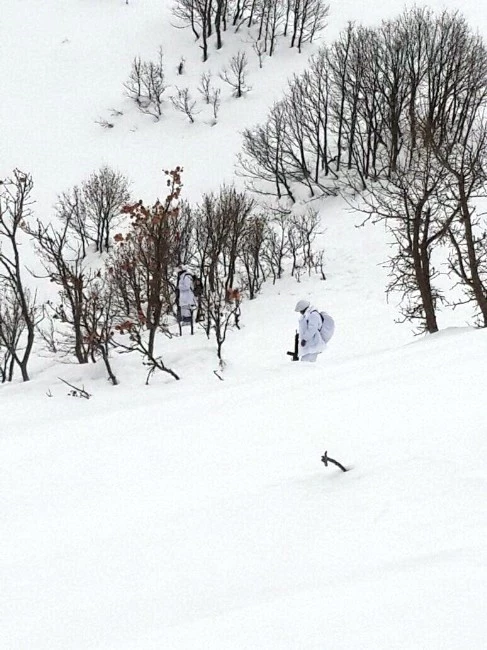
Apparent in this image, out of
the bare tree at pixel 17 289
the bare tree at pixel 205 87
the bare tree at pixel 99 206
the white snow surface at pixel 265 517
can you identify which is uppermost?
the bare tree at pixel 205 87

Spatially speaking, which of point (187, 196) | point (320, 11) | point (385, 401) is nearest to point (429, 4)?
point (320, 11)

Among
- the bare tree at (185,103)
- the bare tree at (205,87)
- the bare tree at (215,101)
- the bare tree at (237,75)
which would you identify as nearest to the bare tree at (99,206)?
the bare tree at (185,103)

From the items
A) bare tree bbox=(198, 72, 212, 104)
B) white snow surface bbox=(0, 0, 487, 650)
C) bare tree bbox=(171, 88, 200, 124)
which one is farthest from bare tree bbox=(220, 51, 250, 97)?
white snow surface bbox=(0, 0, 487, 650)

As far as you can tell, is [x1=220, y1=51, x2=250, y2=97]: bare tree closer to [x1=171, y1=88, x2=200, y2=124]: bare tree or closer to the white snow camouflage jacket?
[x1=171, y1=88, x2=200, y2=124]: bare tree

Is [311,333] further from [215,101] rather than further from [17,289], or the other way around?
[215,101]

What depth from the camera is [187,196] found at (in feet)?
86.8

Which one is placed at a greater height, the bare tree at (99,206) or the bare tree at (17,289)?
the bare tree at (99,206)

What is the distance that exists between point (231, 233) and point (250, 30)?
24603mm

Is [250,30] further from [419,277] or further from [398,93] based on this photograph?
[419,277]

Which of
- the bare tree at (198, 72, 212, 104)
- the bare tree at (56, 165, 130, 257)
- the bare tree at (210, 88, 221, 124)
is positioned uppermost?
the bare tree at (198, 72, 212, 104)

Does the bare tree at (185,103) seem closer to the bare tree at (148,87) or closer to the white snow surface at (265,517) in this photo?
the bare tree at (148,87)

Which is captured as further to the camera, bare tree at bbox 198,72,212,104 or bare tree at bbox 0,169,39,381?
bare tree at bbox 198,72,212,104

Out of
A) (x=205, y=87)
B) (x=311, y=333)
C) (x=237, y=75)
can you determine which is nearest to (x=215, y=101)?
(x=205, y=87)

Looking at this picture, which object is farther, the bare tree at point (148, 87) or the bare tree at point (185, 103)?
the bare tree at point (148, 87)
